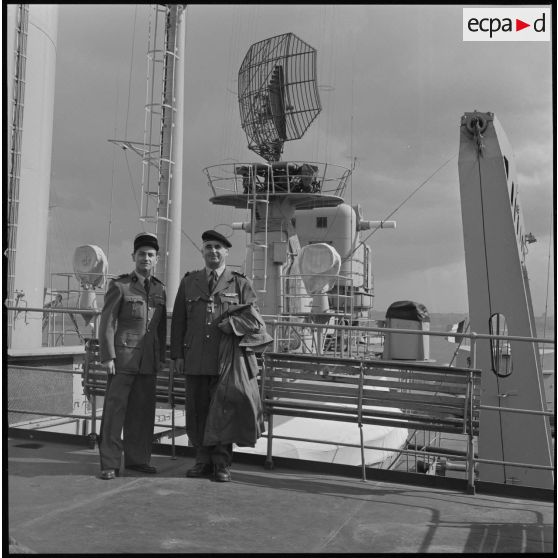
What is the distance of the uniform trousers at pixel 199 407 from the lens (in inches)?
210

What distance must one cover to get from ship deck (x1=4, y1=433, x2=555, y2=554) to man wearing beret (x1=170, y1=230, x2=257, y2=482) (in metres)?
0.23

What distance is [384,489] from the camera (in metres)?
5.15

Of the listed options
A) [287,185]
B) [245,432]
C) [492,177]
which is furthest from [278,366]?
[287,185]

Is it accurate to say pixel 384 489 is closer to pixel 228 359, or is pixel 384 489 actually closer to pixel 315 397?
pixel 315 397

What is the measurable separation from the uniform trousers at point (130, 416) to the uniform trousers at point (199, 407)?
35 centimetres

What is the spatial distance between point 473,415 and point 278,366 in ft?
5.59

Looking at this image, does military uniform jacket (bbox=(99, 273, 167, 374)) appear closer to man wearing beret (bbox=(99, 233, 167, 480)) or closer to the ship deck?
man wearing beret (bbox=(99, 233, 167, 480))

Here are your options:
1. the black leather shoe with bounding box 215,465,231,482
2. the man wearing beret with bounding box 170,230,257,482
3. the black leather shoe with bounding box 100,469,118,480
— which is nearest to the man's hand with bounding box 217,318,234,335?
the man wearing beret with bounding box 170,230,257,482

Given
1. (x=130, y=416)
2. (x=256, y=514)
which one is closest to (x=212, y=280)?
(x=130, y=416)

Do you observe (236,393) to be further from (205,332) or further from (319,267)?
(319,267)

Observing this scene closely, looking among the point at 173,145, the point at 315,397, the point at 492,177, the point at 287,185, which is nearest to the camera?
the point at 315,397

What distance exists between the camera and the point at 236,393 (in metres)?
5.15

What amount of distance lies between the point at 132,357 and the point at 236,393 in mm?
920

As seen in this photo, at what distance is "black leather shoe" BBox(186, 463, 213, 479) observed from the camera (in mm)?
A: 5270
